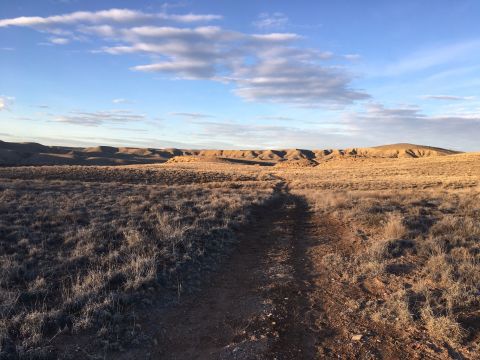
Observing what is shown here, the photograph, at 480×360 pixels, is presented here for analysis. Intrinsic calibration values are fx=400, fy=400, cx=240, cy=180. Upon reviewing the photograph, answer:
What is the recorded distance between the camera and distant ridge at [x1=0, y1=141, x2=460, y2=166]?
281ft

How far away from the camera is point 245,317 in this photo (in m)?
6.59

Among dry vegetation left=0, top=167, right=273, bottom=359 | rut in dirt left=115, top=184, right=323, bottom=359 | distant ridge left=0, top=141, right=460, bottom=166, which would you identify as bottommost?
rut in dirt left=115, top=184, right=323, bottom=359

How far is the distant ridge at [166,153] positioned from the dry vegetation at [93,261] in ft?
206

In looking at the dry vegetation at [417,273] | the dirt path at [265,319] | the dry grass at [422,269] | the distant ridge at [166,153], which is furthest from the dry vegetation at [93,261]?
the distant ridge at [166,153]

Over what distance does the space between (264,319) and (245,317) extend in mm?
333

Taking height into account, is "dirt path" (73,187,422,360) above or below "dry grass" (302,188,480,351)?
below

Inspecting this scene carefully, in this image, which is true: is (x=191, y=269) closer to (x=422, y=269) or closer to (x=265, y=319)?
(x=265, y=319)

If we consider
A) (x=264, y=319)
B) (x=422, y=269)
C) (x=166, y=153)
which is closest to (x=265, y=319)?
(x=264, y=319)

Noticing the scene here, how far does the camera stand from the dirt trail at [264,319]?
5480mm

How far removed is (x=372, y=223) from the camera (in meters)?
13.6

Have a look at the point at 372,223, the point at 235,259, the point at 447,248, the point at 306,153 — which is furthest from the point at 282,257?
the point at 306,153

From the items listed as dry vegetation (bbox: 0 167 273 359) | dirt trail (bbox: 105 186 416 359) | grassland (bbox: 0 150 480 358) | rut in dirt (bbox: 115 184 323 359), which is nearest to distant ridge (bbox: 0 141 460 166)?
dry vegetation (bbox: 0 167 273 359)

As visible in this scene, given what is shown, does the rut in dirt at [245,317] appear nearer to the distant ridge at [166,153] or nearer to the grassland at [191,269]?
the grassland at [191,269]

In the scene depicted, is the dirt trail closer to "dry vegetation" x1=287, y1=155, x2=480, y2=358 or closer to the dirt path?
the dirt path
